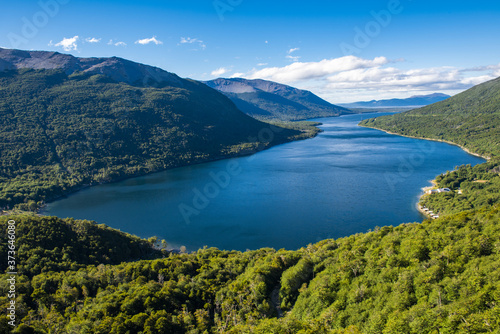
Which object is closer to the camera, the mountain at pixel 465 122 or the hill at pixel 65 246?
the hill at pixel 65 246

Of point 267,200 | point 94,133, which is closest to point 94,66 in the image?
point 94,133

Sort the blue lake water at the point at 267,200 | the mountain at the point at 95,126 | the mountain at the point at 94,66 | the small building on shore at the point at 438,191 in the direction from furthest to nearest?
the mountain at the point at 94,66 < the mountain at the point at 95,126 < the small building on shore at the point at 438,191 < the blue lake water at the point at 267,200

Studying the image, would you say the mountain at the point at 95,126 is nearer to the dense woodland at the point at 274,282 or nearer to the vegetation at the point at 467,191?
the dense woodland at the point at 274,282

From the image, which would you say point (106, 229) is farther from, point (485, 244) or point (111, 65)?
point (111, 65)

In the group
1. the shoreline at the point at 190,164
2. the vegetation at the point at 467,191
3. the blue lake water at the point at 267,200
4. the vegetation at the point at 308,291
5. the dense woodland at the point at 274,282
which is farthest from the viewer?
the shoreline at the point at 190,164

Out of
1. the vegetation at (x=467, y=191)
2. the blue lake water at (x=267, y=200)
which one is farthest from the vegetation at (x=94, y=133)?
the vegetation at (x=467, y=191)

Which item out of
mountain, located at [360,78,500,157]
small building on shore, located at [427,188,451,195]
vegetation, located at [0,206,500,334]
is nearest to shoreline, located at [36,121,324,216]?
vegetation, located at [0,206,500,334]

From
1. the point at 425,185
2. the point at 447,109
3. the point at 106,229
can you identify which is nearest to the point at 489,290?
the point at 106,229
